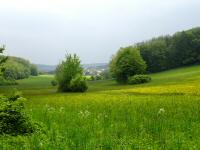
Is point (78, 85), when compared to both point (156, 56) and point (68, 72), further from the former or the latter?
point (156, 56)

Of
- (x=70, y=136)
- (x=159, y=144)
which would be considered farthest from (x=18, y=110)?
(x=159, y=144)

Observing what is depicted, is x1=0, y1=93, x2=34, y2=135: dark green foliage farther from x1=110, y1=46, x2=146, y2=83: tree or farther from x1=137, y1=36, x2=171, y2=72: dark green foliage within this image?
x1=137, y1=36, x2=171, y2=72: dark green foliage

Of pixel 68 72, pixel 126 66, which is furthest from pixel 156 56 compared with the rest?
pixel 68 72

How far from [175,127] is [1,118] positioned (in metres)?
7.45

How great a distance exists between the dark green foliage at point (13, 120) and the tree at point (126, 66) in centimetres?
9412

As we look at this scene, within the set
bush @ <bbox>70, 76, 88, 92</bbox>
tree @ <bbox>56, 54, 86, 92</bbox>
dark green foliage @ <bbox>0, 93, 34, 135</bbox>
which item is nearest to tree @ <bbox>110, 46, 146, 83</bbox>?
tree @ <bbox>56, 54, 86, 92</bbox>

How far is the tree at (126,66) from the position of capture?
372 feet

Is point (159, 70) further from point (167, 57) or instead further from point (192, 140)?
point (192, 140)

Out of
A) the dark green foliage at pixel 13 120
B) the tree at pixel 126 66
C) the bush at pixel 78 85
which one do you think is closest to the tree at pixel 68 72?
the bush at pixel 78 85

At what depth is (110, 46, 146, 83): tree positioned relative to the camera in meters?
113

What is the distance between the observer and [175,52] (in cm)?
13475

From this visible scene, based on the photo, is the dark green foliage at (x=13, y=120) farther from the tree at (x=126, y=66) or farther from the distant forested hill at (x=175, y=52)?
the distant forested hill at (x=175, y=52)

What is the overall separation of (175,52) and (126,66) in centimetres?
2704

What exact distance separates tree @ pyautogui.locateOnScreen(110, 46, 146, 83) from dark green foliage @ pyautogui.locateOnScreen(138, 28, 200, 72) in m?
21.8
